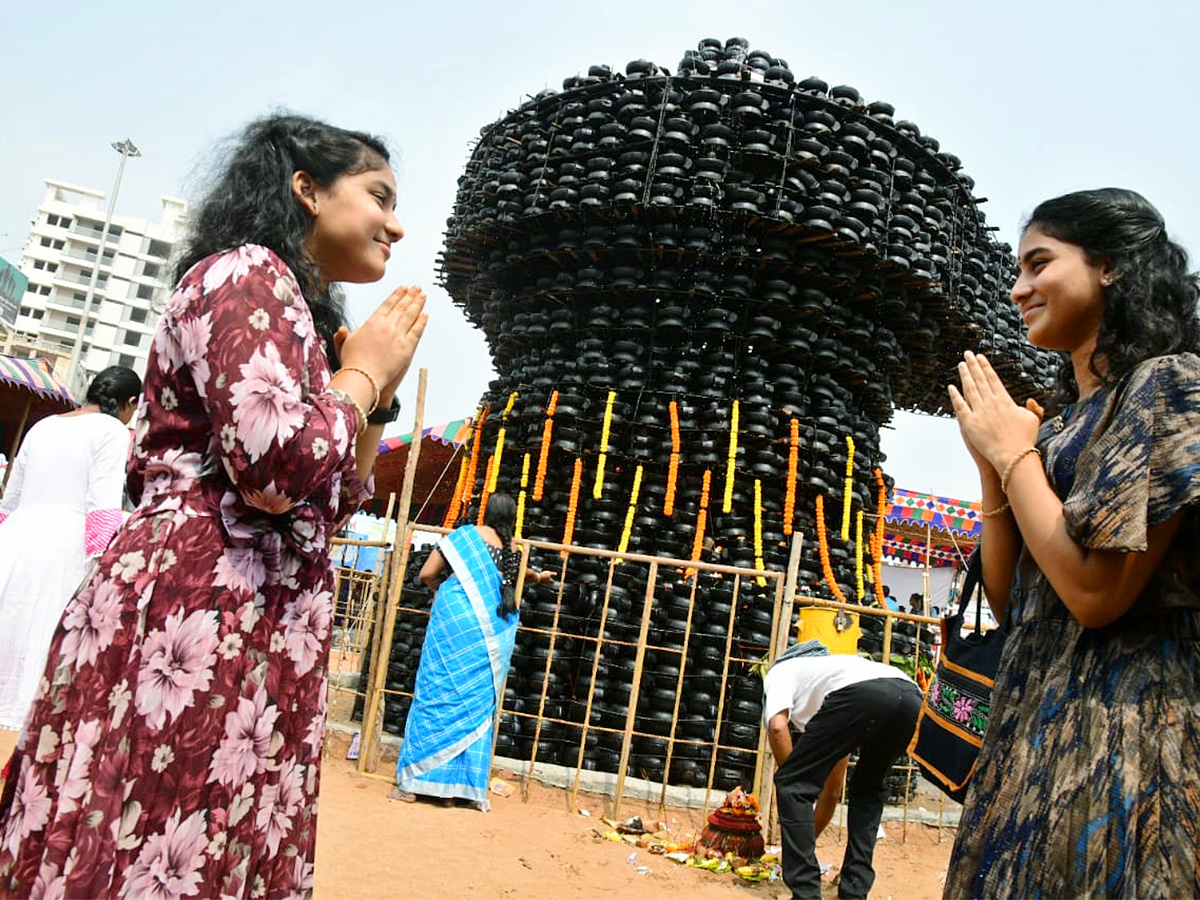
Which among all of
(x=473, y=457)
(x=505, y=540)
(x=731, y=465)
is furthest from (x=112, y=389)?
(x=473, y=457)

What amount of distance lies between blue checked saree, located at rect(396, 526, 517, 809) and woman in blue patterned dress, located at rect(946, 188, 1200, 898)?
16.0 feet

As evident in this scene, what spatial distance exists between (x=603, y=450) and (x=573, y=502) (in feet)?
1.85

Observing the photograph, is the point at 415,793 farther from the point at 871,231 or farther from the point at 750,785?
the point at 871,231

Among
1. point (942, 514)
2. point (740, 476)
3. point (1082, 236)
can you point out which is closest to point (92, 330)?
point (942, 514)

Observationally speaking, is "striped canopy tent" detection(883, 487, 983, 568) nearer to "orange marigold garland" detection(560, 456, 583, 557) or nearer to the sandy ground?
"orange marigold garland" detection(560, 456, 583, 557)

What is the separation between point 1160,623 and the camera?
4.49 feet

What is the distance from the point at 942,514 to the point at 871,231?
11.4 m

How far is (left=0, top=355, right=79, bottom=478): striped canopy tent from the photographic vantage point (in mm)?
12641

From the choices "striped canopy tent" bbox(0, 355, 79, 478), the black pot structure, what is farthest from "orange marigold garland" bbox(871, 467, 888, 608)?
"striped canopy tent" bbox(0, 355, 79, 478)

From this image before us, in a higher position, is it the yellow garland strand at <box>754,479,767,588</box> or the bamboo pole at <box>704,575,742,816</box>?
the yellow garland strand at <box>754,479,767,588</box>

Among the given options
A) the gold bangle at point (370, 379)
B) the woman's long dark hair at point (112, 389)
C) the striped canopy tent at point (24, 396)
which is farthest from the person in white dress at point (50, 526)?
the striped canopy tent at point (24, 396)

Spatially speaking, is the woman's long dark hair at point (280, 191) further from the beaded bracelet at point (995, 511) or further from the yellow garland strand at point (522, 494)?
the yellow garland strand at point (522, 494)

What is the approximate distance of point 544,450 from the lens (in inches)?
340

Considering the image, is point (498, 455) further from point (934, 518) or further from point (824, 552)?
point (934, 518)
